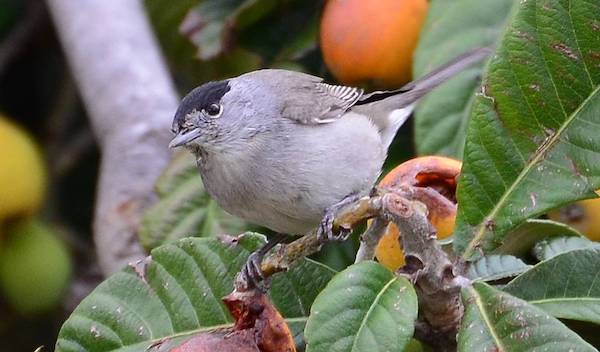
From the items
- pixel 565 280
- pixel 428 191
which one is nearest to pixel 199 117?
pixel 428 191

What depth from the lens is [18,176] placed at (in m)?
2.82

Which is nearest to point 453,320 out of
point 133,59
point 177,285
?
point 177,285

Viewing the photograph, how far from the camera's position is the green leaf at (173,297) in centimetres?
162

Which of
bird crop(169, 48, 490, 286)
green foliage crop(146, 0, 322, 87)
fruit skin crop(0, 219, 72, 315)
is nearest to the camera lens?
bird crop(169, 48, 490, 286)

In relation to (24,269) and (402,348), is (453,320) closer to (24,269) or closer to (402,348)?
(402,348)

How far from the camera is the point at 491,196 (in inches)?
62.6

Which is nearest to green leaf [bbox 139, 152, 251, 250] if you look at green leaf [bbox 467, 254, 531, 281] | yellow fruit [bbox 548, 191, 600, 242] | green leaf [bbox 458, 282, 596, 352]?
yellow fruit [bbox 548, 191, 600, 242]

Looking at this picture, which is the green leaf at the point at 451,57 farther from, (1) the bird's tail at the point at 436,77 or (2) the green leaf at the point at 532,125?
(2) the green leaf at the point at 532,125

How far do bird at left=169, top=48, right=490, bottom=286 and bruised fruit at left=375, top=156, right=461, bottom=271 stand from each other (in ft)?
0.99

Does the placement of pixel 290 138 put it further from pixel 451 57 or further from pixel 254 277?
pixel 254 277

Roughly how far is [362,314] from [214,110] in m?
1.09

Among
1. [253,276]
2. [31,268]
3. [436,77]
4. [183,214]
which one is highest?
[253,276]

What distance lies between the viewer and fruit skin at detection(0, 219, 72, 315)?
9.46 feet

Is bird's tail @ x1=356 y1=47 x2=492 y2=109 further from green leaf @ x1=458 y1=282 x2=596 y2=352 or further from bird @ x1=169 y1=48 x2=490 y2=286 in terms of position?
green leaf @ x1=458 y1=282 x2=596 y2=352
